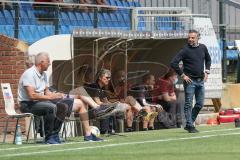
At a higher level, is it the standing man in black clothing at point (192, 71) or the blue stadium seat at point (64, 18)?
the blue stadium seat at point (64, 18)

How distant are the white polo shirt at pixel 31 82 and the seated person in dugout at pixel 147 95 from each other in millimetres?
A: 4317

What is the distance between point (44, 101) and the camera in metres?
13.7

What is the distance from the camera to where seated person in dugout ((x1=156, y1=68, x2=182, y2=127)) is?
18.4m

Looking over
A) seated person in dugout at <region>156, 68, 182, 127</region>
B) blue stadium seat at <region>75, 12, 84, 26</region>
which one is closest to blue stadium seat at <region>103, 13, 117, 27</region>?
blue stadium seat at <region>75, 12, 84, 26</region>

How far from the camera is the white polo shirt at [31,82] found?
1365cm

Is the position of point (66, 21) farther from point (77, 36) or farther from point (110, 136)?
point (110, 136)

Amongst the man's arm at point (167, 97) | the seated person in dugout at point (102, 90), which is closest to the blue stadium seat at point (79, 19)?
the man's arm at point (167, 97)

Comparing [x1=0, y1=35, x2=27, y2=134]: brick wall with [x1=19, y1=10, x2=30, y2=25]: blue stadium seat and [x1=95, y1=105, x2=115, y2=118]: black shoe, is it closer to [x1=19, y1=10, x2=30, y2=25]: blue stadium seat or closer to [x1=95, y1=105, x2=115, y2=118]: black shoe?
[x1=95, y1=105, x2=115, y2=118]: black shoe

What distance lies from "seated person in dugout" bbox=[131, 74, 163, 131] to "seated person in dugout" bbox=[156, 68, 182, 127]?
22cm

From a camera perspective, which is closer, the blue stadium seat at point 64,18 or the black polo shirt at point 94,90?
the black polo shirt at point 94,90

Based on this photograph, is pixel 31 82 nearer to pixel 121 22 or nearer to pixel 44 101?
pixel 44 101

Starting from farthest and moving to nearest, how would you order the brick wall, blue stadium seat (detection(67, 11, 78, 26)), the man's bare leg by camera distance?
blue stadium seat (detection(67, 11, 78, 26)), the brick wall, the man's bare leg

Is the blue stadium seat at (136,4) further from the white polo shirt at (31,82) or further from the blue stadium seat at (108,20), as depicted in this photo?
the white polo shirt at (31,82)

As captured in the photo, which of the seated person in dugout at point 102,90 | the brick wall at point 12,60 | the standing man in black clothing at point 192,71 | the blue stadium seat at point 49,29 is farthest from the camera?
the blue stadium seat at point 49,29
